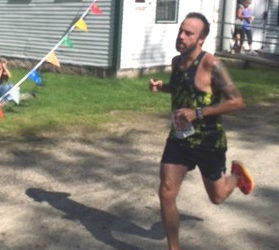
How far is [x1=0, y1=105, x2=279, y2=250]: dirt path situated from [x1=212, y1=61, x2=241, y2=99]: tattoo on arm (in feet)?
4.14

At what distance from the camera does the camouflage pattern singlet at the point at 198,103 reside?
14.1 ft

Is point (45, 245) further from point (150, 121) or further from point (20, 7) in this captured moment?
point (20, 7)

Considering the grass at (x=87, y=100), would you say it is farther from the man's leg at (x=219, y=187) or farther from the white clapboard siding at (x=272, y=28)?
the white clapboard siding at (x=272, y=28)

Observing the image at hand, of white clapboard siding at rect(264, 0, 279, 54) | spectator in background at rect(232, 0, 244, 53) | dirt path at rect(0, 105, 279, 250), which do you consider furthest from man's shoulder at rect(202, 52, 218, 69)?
white clapboard siding at rect(264, 0, 279, 54)

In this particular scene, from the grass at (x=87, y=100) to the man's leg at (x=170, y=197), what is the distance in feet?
14.8

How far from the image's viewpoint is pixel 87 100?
1120 centimetres

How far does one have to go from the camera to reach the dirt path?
16.1 ft

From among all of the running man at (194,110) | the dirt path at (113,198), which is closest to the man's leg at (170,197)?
the running man at (194,110)

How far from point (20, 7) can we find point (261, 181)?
35.4 ft

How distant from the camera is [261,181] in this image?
21.8 feet

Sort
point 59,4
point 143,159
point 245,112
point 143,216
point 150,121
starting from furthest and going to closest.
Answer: point 59,4
point 245,112
point 150,121
point 143,159
point 143,216

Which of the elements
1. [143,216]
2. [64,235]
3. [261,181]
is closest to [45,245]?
[64,235]

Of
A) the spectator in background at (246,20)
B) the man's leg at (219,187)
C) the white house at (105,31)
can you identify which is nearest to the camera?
the man's leg at (219,187)

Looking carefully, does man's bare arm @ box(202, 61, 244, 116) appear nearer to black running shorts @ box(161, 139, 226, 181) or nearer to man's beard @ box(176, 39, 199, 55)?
man's beard @ box(176, 39, 199, 55)
